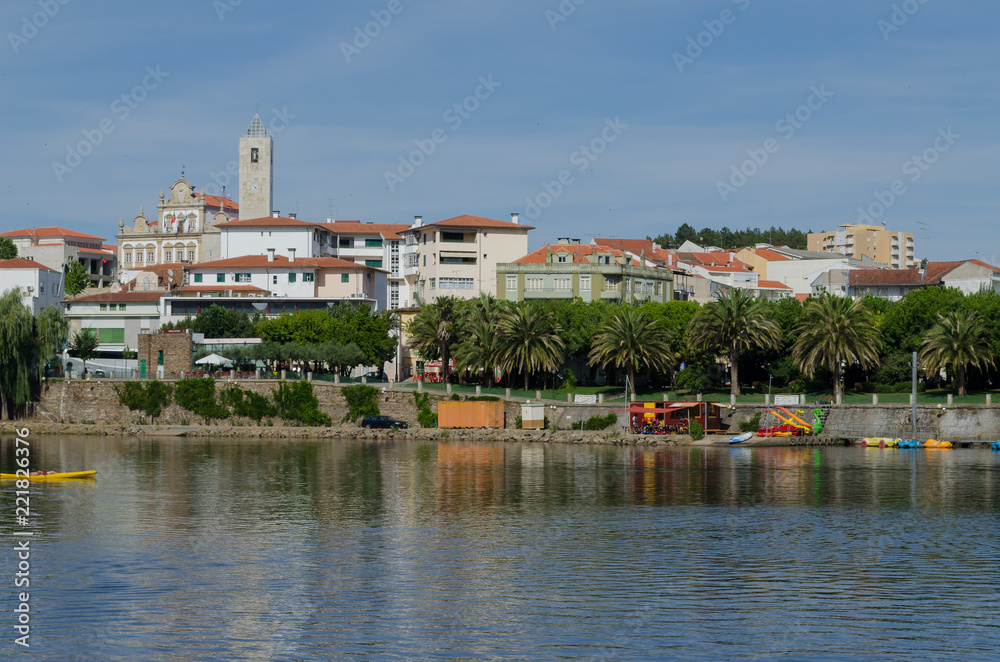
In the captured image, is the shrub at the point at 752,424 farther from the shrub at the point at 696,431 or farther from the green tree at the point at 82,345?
the green tree at the point at 82,345

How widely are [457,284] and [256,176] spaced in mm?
44698

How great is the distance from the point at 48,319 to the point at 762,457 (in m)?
51.7

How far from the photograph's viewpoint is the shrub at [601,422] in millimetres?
79500

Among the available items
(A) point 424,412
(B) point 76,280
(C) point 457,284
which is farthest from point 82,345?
(B) point 76,280

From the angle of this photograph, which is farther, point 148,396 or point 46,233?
point 46,233

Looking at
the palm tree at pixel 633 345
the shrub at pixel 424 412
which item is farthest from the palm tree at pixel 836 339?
the shrub at pixel 424 412

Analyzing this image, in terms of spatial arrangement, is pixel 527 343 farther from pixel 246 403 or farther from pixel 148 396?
pixel 148 396

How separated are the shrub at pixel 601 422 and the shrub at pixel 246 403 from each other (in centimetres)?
2404

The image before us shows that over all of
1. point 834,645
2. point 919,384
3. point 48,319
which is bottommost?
point 834,645

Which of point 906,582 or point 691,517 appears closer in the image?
point 906,582

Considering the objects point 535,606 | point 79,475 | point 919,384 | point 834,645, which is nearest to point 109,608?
point 535,606

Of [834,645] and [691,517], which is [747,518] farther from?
[834,645]

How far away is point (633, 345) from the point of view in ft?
268

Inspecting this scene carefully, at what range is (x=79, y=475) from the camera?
54938 millimetres
